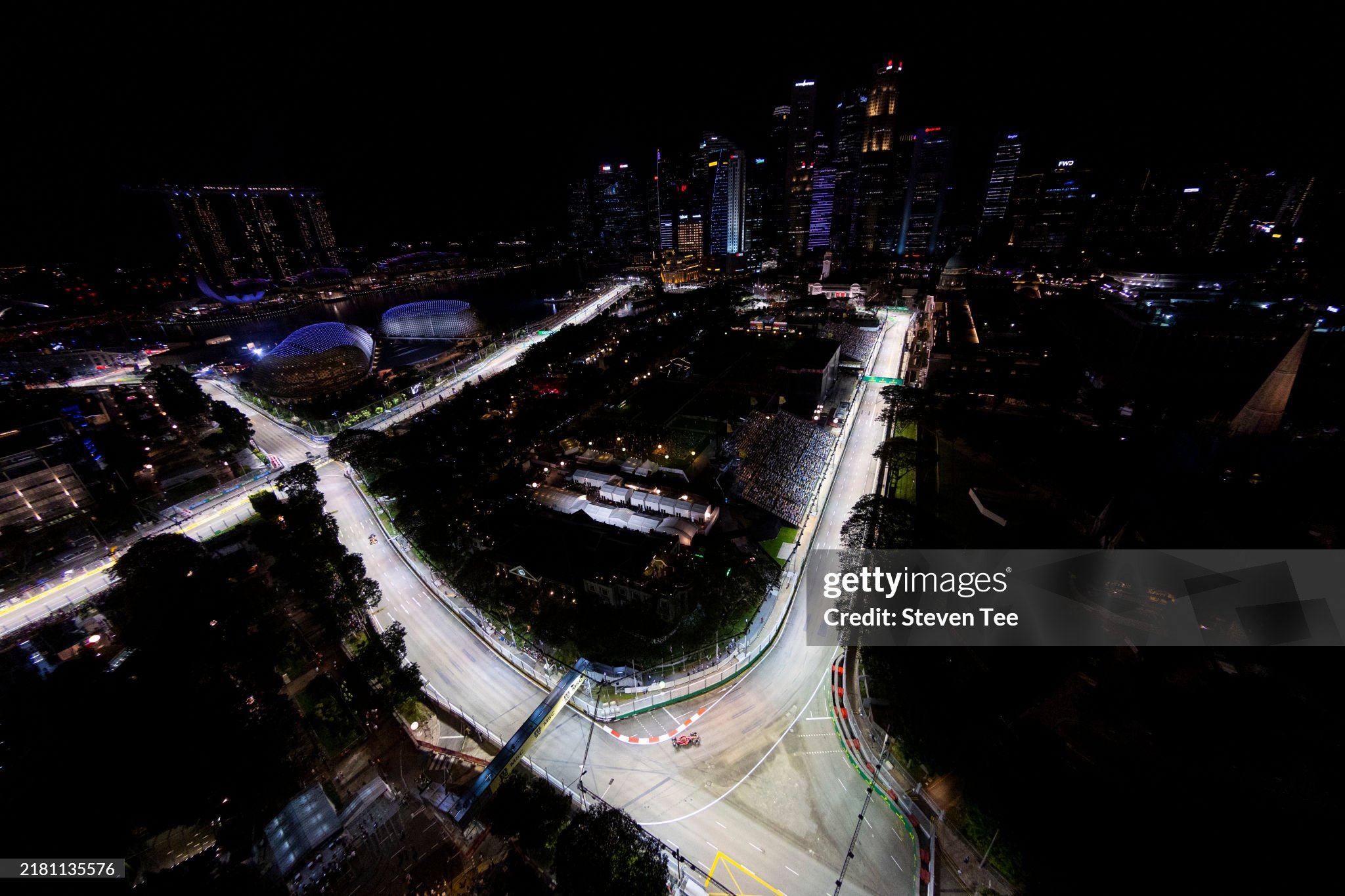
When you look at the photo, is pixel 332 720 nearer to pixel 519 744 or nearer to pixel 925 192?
pixel 519 744

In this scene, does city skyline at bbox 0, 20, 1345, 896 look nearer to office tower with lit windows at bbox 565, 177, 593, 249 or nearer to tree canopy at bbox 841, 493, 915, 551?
tree canopy at bbox 841, 493, 915, 551

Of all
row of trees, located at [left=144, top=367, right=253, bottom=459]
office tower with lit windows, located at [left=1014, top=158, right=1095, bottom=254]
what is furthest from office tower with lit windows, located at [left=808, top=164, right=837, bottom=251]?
row of trees, located at [left=144, top=367, right=253, bottom=459]

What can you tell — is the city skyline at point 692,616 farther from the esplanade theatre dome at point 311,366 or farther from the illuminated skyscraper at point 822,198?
the illuminated skyscraper at point 822,198

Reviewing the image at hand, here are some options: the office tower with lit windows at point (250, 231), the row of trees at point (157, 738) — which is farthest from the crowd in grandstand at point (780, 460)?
the office tower with lit windows at point (250, 231)

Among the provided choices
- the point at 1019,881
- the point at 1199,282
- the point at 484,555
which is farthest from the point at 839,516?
the point at 1199,282

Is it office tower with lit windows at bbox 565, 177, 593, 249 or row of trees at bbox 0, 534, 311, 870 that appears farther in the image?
office tower with lit windows at bbox 565, 177, 593, 249

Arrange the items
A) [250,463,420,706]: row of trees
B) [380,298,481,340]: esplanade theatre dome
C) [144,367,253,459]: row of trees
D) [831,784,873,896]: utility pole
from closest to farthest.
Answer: [831,784,873,896]: utility pole
[250,463,420,706]: row of trees
[144,367,253,459]: row of trees
[380,298,481,340]: esplanade theatre dome
